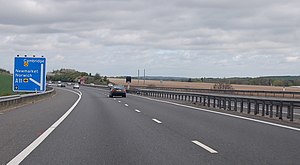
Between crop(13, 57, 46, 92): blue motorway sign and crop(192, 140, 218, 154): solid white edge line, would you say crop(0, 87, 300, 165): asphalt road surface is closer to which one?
crop(192, 140, 218, 154): solid white edge line

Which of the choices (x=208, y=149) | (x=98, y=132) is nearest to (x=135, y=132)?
(x=98, y=132)

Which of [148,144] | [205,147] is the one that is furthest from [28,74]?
[205,147]

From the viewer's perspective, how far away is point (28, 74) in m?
36.5

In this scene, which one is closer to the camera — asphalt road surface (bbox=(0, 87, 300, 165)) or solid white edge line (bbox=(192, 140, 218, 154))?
asphalt road surface (bbox=(0, 87, 300, 165))

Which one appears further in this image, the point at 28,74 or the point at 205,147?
the point at 28,74

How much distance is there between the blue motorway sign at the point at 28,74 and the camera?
3606 cm

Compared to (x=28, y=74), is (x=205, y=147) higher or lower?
lower

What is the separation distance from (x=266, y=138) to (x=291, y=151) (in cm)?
269

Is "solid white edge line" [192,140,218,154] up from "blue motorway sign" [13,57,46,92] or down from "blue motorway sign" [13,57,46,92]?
down

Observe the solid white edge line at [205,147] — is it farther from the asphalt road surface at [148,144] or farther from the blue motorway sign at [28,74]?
the blue motorway sign at [28,74]

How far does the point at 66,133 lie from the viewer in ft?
49.6

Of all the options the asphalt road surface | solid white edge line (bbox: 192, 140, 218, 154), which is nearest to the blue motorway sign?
the asphalt road surface

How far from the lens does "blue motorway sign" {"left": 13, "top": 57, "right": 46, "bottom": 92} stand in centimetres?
3606

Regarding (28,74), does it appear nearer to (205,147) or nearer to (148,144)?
(148,144)
